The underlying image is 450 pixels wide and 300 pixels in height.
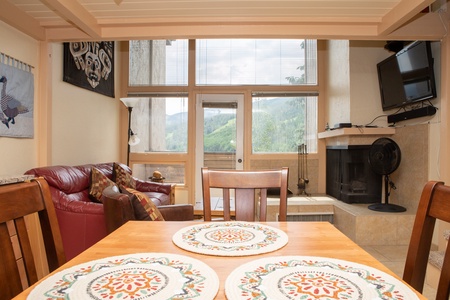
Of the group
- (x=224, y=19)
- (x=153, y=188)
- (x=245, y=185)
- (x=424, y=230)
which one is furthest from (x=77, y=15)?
(x=424, y=230)

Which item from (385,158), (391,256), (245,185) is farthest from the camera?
(385,158)

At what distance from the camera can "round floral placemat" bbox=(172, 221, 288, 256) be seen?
949mm

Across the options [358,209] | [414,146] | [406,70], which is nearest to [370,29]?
[406,70]

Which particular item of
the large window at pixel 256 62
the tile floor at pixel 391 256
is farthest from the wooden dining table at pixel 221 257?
the large window at pixel 256 62

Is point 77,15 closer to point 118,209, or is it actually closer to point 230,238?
point 118,209

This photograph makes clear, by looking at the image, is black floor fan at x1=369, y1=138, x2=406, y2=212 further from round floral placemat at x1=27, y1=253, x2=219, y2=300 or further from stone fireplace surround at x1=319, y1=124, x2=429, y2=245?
round floral placemat at x1=27, y1=253, x2=219, y2=300

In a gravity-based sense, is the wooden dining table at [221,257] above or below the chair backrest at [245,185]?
below

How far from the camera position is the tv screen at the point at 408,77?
9.93 ft

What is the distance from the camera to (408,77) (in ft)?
10.9

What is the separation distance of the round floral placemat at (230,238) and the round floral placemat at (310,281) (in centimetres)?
12

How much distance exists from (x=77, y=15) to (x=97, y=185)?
1.64 meters

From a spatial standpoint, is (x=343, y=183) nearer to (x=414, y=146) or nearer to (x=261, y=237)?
(x=414, y=146)

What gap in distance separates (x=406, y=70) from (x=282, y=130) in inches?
81.2

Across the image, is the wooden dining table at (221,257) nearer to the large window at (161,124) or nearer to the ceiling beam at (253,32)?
the ceiling beam at (253,32)
